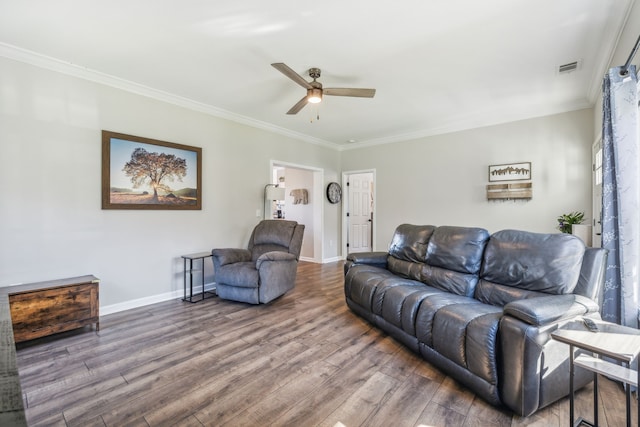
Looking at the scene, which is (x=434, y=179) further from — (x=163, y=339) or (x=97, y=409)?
(x=97, y=409)

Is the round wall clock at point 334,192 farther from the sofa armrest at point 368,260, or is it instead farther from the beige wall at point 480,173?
the sofa armrest at point 368,260

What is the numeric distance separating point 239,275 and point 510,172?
4.26 m

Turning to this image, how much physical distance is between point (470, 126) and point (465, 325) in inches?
157

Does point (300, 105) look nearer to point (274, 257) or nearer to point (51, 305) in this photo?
point (274, 257)

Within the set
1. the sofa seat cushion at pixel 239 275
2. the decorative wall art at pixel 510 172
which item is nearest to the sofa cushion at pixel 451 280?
the sofa seat cushion at pixel 239 275

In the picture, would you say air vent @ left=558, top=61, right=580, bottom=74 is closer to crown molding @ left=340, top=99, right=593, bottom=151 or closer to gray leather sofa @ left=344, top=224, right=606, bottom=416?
crown molding @ left=340, top=99, right=593, bottom=151

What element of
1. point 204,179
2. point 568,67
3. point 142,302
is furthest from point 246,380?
point 568,67

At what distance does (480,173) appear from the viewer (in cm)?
489

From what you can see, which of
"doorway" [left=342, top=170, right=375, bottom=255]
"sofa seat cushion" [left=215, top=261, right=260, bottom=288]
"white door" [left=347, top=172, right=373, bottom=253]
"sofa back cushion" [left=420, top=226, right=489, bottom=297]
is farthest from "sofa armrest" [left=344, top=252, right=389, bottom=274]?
"white door" [left=347, top=172, right=373, bottom=253]

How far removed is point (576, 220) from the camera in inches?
151

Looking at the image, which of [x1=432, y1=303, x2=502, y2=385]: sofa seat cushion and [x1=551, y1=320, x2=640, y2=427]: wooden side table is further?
[x1=432, y1=303, x2=502, y2=385]: sofa seat cushion

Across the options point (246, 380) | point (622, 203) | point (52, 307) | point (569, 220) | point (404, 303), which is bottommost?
point (246, 380)

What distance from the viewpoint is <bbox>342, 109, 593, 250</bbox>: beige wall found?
413 centimetres

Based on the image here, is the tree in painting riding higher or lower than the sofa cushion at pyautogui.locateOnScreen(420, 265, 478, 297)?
higher
